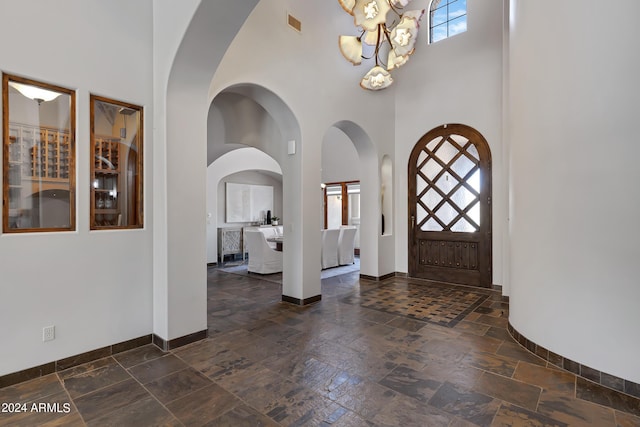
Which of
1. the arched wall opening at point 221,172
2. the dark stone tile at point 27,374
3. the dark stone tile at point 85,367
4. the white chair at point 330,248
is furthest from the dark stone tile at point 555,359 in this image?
the arched wall opening at point 221,172

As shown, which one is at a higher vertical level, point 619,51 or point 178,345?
point 619,51

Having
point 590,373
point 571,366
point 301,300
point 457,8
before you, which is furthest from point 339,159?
point 590,373

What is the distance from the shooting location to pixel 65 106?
2680 mm

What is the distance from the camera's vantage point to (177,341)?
306 centimetres

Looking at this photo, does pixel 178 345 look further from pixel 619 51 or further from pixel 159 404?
pixel 619 51

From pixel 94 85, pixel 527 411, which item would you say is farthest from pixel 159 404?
pixel 94 85

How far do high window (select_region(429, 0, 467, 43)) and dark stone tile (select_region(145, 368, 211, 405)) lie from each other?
666 centimetres

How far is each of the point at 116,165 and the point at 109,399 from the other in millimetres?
1978

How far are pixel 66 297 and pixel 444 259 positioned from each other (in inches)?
217

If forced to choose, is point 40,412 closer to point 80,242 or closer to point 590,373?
point 80,242

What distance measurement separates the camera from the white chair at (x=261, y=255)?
261 inches

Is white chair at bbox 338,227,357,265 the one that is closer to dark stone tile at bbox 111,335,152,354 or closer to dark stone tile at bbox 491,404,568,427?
dark stone tile at bbox 111,335,152,354

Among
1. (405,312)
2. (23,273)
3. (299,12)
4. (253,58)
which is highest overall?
(299,12)

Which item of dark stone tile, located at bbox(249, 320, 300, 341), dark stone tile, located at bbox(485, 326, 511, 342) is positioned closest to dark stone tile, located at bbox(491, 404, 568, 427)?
dark stone tile, located at bbox(485, 326, 511, 342)
